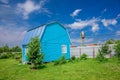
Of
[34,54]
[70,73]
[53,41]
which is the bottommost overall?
[70,73]

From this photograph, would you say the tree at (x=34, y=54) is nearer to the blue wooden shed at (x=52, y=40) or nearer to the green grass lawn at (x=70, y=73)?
the green grass lawn at (x=70, y=73)

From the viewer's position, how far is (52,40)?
79.6ft

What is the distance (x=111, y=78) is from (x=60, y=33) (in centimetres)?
1516

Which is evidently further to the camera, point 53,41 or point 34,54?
point 53,41

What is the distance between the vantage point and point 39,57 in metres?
18.5

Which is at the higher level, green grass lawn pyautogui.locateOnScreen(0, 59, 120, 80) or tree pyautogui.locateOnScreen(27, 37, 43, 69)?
tree pyautogui.locateOnScreen(27, 37, 43, 69)

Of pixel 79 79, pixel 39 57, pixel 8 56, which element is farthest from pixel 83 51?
pixel 8 56

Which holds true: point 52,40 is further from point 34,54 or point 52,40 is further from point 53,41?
point 34,54

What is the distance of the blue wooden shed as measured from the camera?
2295cm

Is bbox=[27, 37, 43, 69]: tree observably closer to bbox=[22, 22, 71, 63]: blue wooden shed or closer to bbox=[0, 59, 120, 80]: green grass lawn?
bbox=[0, 59, 120, 80]: green grass lawn

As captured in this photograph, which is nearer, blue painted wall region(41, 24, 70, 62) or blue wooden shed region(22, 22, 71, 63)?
blue wooden shed region(22, 22, 71, 63)

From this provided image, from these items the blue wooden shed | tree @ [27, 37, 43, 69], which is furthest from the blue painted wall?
tree @ [27, 37, 43, 69]

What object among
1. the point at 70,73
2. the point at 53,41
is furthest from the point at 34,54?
the point at 53,41

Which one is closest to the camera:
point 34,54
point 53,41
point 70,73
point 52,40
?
point 70,73
